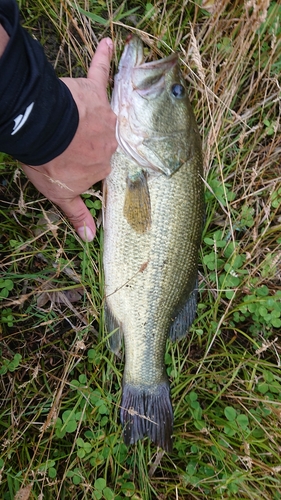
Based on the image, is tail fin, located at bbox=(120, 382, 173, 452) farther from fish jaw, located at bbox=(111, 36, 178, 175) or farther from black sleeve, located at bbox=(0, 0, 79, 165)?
black sleeve, located at bbox=(0, 0, 79, 165)

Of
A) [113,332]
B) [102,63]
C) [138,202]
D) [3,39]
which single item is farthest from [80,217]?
[3,39]

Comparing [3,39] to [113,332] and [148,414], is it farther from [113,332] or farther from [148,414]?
[148,414]

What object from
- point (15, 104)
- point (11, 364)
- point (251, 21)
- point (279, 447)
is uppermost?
point (251, 21)

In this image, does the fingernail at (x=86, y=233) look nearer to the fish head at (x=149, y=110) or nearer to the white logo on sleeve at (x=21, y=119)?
the fish head at (x=149, y=110)

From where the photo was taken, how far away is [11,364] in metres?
2.19

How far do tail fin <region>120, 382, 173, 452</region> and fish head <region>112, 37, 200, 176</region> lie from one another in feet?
3.81

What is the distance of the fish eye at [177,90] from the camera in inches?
78.4

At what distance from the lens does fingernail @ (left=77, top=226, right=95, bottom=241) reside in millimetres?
2170

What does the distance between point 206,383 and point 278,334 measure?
54 centimetres

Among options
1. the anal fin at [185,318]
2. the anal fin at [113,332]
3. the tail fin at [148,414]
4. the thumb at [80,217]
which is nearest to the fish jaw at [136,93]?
the thumb at [80,217]

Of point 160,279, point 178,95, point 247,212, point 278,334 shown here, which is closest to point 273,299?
point 278,334

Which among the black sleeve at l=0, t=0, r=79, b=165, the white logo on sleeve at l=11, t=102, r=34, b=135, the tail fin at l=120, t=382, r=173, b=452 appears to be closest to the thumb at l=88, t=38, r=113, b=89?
the black sleeve at l=0, t=0, r=79, b=165

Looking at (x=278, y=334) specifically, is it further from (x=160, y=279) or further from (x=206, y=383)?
(x=160, y=279)

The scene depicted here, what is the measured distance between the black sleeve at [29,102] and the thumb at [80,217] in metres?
0.36
